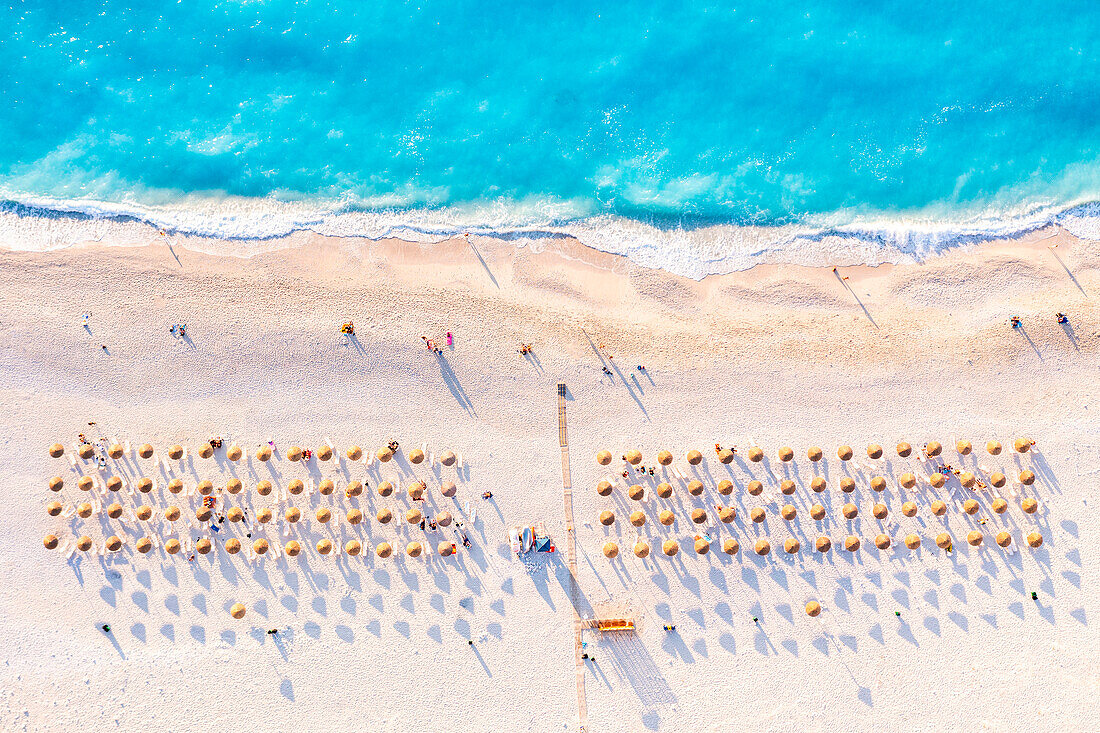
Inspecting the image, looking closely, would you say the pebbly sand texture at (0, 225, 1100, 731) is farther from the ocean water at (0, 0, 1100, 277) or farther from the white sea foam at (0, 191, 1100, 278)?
the ocean water at (0, 0, 1100, 277)

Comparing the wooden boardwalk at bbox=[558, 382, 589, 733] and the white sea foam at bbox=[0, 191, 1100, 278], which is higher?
the white sea foam at bbox=[0, 191, 1100, 278]

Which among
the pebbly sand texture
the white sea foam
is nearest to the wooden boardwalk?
the pebbly sand texture

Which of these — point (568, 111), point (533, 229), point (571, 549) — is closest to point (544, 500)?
point (571, 549)

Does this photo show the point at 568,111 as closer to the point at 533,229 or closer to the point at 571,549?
the point at 533,229

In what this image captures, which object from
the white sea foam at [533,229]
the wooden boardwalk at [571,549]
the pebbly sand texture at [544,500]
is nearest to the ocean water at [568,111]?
the white sea foam at [533,229]

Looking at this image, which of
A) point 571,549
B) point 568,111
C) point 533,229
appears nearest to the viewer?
point 571,549

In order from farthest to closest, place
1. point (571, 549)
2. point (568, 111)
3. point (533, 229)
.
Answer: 1. point (568, 111)
2. point (533, 229)
3. point (571, 549)

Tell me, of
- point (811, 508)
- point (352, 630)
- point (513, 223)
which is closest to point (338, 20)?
point (513, 223)
